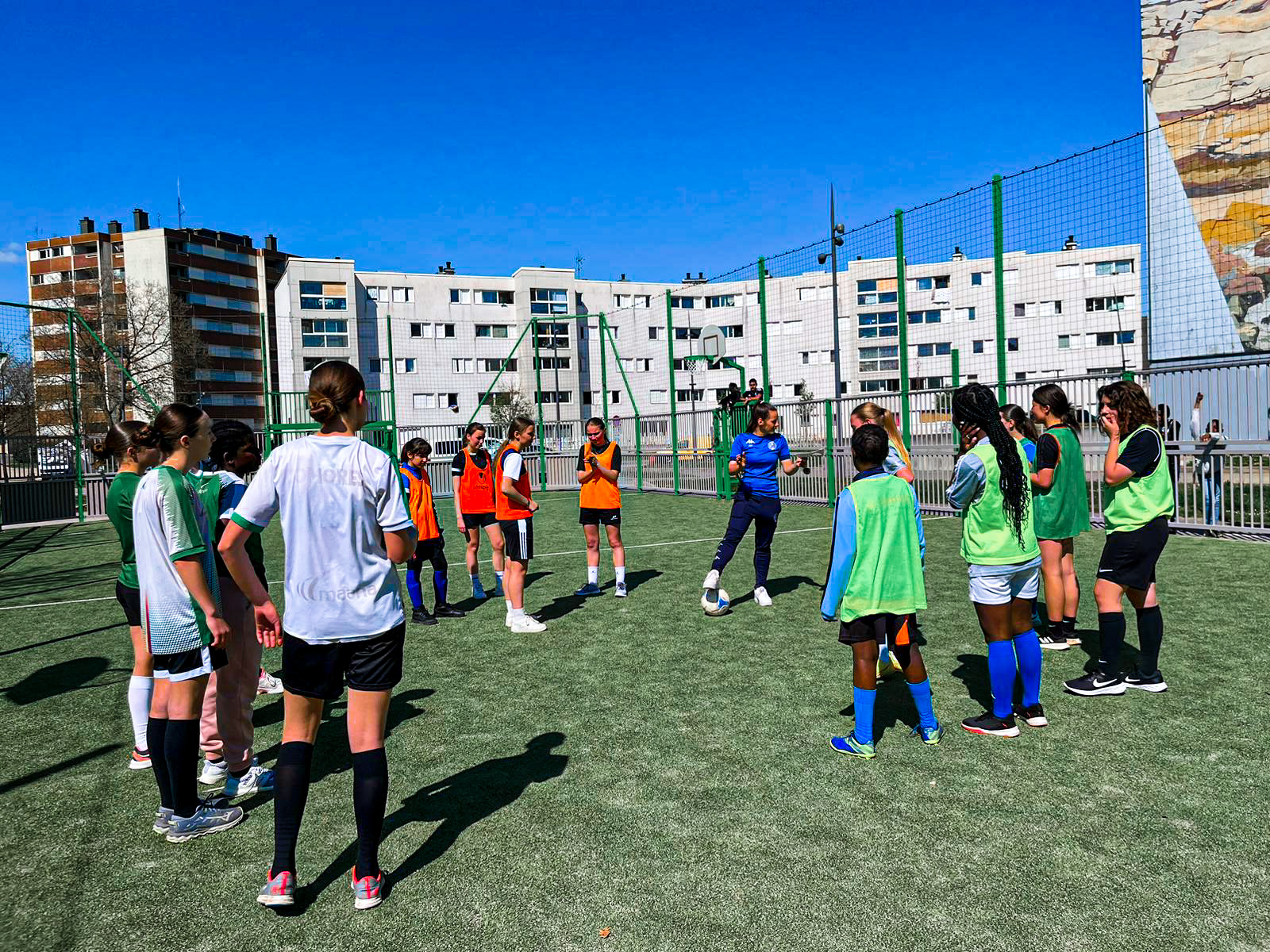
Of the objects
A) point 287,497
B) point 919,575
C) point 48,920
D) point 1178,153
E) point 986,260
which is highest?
point 1178,153

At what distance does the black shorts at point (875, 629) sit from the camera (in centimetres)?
408

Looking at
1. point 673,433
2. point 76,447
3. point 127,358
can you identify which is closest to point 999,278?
point 673,433

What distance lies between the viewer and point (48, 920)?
9.81ft

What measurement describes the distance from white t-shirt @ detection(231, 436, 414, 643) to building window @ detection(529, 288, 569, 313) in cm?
6678

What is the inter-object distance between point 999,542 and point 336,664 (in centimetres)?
314

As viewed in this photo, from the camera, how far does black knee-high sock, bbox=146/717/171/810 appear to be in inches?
140

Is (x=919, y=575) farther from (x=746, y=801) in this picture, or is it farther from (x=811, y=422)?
(x=811, y=422)

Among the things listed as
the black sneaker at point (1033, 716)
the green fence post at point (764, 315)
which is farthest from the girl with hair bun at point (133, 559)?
the green fence post at point (764, 315)

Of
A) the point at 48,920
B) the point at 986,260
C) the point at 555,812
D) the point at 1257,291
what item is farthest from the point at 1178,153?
the point at 48,920

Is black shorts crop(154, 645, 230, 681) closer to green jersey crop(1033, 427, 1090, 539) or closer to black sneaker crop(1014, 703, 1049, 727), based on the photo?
black sneaker crop(1014, 703, 1049, 727)

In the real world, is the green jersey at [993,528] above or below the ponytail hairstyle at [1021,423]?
below

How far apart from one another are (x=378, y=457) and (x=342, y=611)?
1.78 ft

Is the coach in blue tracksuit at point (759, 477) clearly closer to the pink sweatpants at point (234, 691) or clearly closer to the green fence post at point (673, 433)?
the pink sweatpants at point (234, 691)

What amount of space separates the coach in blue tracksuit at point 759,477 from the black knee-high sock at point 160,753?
4767mm
